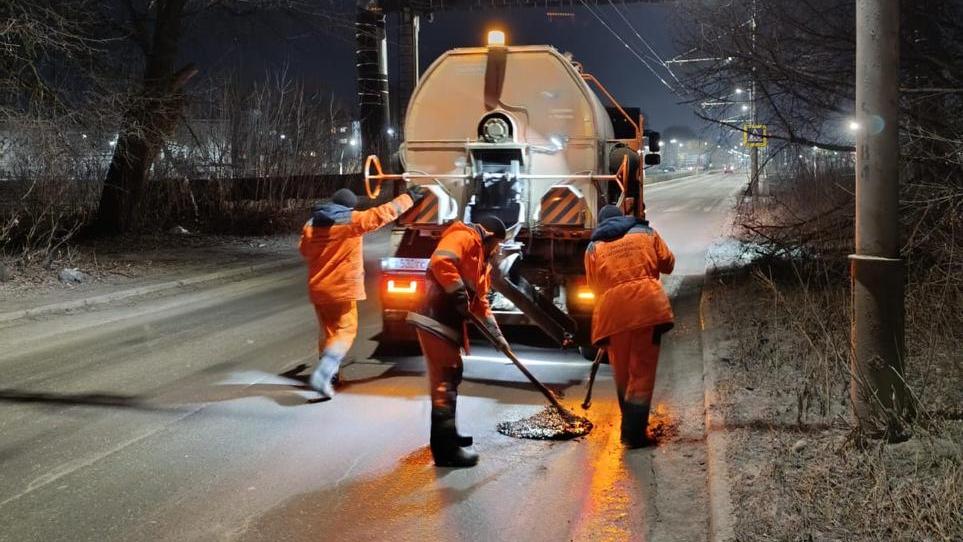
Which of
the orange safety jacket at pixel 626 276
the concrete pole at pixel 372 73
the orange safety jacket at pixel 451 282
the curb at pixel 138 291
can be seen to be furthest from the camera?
the concrete pole at pixel 372 73

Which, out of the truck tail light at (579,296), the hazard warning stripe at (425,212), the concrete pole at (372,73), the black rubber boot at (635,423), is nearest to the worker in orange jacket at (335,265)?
the hazard warning stripe at (425,212)

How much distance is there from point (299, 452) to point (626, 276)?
245 centimetres

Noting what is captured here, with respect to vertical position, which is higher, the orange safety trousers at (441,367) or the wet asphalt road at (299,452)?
the orange safety trousers at (441,367)

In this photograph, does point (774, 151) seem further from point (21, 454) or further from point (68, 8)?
point (68, 8)

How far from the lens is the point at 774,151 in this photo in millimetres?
10367

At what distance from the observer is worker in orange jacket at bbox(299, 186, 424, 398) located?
6508 millimetres

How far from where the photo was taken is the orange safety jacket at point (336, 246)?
6.52 metres

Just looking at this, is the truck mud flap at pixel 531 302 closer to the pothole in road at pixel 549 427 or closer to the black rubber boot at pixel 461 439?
the pothole in road at pixel 549 427

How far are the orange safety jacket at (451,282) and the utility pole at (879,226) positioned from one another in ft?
7.46

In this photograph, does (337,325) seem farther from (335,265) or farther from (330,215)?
(330,215)

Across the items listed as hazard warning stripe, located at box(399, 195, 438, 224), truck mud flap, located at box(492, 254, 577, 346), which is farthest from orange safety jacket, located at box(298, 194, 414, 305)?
hazard warning stripe, located at box(399, 195, 438, 224)

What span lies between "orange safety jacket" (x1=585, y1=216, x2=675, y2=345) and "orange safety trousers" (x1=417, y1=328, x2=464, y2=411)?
3.22 ft

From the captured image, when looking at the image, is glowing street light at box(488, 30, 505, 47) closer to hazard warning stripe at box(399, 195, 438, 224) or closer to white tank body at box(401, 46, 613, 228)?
white tank body at box(401, 46, 613, 228)

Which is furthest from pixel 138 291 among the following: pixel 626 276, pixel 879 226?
pixel 879 226
